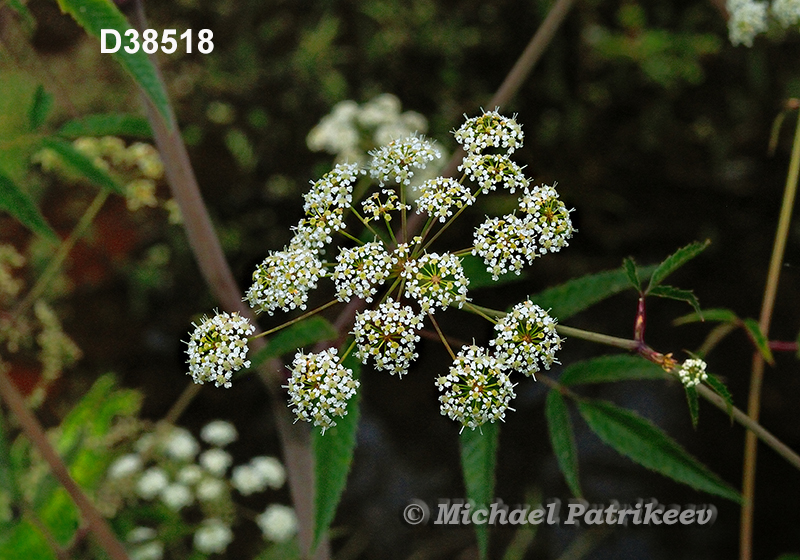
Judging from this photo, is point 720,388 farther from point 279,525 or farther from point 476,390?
point 279,525

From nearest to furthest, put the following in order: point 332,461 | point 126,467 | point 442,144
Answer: point 332,461
point 126,467
point 442,144

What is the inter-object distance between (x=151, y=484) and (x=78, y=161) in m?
2.02

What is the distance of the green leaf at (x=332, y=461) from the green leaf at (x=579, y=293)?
53 cm

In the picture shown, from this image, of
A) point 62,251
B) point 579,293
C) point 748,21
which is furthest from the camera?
point 62,251

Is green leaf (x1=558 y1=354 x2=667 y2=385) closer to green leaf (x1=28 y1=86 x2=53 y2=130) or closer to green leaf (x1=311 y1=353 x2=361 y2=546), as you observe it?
green leaf (x1=311 y1=353 x2=361 y2=546)

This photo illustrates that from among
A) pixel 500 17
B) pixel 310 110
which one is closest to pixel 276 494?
pixel 310 110

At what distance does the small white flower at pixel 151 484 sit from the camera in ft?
11.5

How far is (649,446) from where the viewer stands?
5.46 ft

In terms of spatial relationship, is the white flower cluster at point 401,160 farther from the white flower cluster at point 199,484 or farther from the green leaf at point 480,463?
the white flower cluster at point 199,484

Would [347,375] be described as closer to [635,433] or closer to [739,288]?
[635,433]

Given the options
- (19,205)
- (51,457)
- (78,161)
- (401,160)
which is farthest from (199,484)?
(401,160)

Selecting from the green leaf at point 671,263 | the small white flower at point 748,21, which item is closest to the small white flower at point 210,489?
the green leaf at point 671,263

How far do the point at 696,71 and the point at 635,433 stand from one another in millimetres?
4142

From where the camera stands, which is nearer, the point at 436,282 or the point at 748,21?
the point at 436,282
